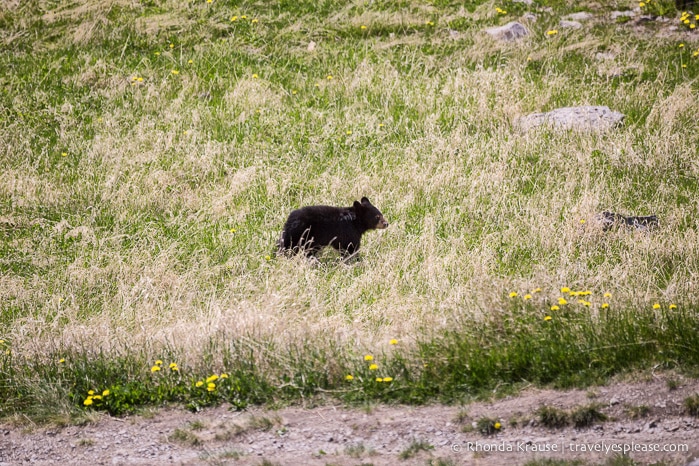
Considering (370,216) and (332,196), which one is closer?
(370,216)

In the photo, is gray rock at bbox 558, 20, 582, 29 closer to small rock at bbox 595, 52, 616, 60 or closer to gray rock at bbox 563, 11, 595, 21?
gray rock at bbox 563, 11, 595, 21

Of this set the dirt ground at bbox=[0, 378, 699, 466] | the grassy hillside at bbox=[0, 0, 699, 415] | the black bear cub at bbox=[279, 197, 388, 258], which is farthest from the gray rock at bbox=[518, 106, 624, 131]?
the dirt ground at bbox=[0, 378, 699, 466]

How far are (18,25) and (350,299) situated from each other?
13.4 metres

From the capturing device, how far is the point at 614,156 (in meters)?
10.4

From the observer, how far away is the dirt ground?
4883 millimetres

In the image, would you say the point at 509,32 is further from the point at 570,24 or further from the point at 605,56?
the point at 605,56

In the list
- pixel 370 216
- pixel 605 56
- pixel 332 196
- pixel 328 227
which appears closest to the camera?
pixel 328 227

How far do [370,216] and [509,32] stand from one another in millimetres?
7660

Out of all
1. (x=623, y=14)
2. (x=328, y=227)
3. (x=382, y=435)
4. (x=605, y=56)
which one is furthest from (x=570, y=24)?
(x=382, y=435)

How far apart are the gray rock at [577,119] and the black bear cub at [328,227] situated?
13.3 ft

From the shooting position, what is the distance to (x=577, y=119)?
11.5m

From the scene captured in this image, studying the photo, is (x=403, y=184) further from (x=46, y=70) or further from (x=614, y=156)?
(x=46, y=70)

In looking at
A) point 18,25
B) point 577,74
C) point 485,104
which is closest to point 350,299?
point 485,104

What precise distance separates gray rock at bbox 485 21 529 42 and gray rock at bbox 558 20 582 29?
836 millimetres
